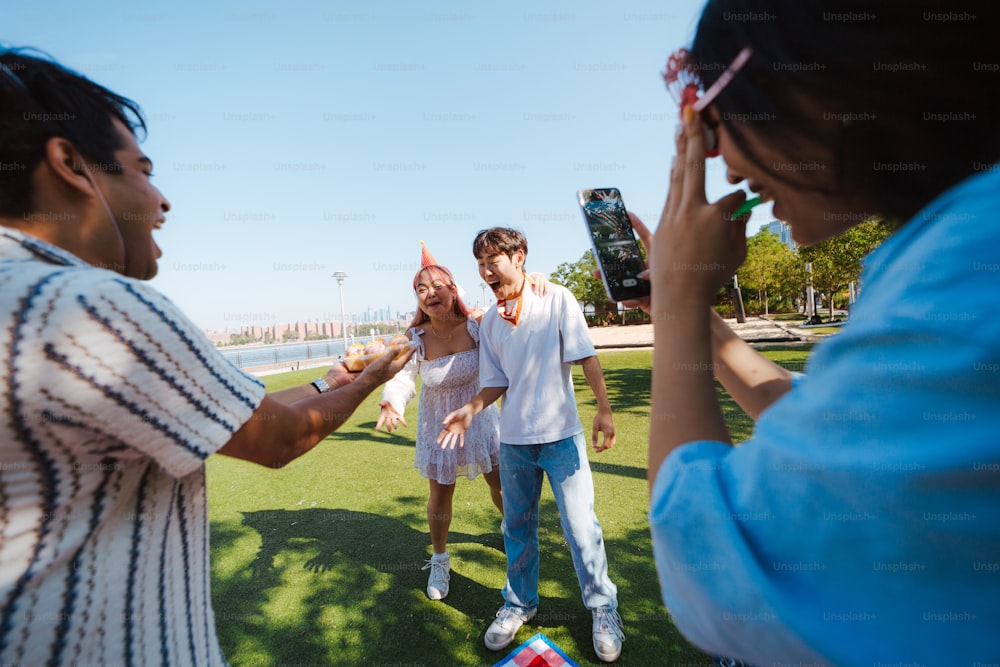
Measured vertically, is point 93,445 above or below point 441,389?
above

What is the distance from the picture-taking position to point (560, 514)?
3.09 m

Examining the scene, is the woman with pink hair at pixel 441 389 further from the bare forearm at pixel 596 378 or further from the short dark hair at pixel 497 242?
Answer: the bare forearm at pixel 596 378

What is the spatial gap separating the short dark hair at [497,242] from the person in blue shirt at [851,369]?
8.30 feet

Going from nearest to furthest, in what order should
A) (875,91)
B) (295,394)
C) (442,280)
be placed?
(875,91), (295,394), (442,280)

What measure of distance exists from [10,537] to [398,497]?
5064 mm

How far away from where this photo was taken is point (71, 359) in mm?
838

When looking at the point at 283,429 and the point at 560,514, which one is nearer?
the point at 283,429

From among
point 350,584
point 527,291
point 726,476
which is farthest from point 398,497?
point 726,476

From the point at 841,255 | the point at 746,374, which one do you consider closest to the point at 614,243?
the point at 746,374

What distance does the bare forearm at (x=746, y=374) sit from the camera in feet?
4.16

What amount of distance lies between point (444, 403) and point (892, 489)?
3.56m

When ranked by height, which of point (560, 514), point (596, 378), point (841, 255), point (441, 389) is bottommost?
point (560, 514)

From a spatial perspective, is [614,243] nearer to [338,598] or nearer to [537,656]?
[537,656]

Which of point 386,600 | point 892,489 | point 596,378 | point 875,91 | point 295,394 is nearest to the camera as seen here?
point 892,489
